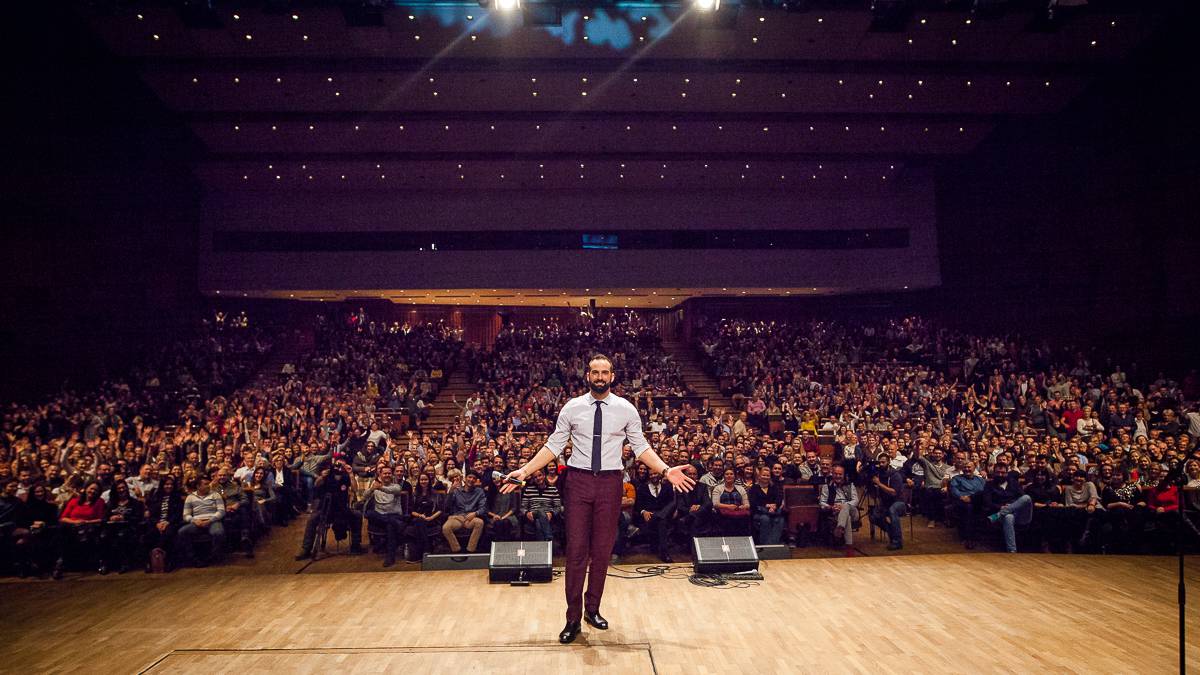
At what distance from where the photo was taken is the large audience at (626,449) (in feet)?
25.2

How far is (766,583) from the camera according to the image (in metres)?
6.39

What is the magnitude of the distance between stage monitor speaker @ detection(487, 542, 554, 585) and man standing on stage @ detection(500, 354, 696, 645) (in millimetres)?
2020


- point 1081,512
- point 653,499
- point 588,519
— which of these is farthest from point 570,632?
point 1081,512

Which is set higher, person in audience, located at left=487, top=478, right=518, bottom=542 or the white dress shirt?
the white dress shirt

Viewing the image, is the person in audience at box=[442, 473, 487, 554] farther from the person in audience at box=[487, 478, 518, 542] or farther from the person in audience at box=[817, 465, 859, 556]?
the person in audience at box=[817, 465, 859, 556]

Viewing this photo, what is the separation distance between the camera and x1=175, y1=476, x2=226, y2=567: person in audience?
7.53 metres

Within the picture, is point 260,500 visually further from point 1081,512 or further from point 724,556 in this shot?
point 1081,512

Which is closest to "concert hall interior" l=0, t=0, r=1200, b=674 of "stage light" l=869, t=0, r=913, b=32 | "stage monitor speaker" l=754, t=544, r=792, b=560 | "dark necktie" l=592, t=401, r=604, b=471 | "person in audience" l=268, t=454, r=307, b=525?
"dark necktie" l=592, t=401, r=604, b=471

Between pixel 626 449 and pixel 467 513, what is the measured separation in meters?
2.67

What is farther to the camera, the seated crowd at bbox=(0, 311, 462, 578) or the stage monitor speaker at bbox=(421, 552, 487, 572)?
the seated crowd at bbox=(0, 311, 462, 578)

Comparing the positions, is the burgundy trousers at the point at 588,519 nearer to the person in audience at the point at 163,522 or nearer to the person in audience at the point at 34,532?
the person in audience at the point at 163,522

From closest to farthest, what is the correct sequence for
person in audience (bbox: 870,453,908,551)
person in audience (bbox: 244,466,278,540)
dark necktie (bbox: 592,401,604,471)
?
1. dark necktie (bbox: 592,401,604,471)
2. person in audience (bbox: 870,453,908,551)
3. person in audience (bbox: 244,466,278,540)

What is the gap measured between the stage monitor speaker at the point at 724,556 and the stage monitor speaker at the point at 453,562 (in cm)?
220

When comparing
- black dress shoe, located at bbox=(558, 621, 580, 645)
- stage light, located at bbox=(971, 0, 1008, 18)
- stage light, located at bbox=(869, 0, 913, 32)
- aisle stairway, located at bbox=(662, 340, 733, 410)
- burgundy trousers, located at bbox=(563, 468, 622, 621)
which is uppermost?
stage light, located at bbox=(869, 0, 913, 32)
